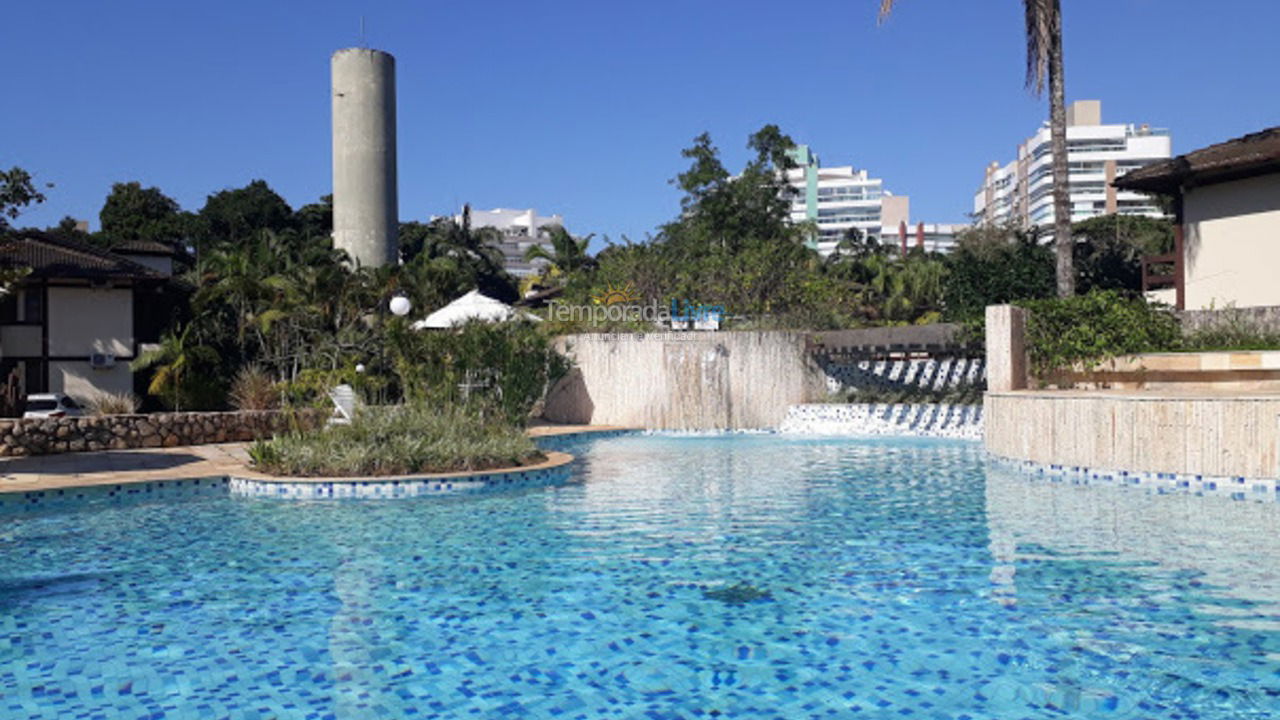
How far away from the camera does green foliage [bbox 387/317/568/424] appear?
1825cm

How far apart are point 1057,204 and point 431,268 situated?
24408mm

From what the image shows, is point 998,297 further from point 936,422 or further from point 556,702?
point 556,702

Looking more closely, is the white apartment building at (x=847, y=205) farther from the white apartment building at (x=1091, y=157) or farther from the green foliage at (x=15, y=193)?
the green foliage at (x=15, y=193)

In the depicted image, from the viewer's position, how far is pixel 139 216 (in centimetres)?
4850

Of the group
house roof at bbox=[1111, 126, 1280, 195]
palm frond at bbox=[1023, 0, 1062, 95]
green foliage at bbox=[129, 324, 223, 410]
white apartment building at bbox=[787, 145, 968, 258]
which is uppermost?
white apartment building at bbox=[787, 145, 968, 258]

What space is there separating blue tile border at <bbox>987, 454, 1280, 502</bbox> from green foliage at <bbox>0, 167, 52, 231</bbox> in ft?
44.8

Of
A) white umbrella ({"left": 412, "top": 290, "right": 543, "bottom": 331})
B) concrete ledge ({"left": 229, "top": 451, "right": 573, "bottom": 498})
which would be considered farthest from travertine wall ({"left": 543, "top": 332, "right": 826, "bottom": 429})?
concrete ledge ({"left": 229, "top": 451, "right": 573, "bottom": 498})

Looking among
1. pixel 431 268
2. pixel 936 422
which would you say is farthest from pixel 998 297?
pixel 431 268

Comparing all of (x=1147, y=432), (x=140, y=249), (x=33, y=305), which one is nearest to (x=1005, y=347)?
(x=1147, y=432)

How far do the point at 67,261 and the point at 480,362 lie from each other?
10395mm

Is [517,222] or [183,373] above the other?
[517,222]

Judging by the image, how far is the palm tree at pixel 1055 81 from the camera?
18328mm

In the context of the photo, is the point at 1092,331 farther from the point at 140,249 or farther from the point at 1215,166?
the point at 140,249

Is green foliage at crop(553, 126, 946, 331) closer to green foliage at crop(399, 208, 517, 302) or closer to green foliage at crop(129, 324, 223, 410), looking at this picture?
green foliage at crop(129, 324, 223, 410)
